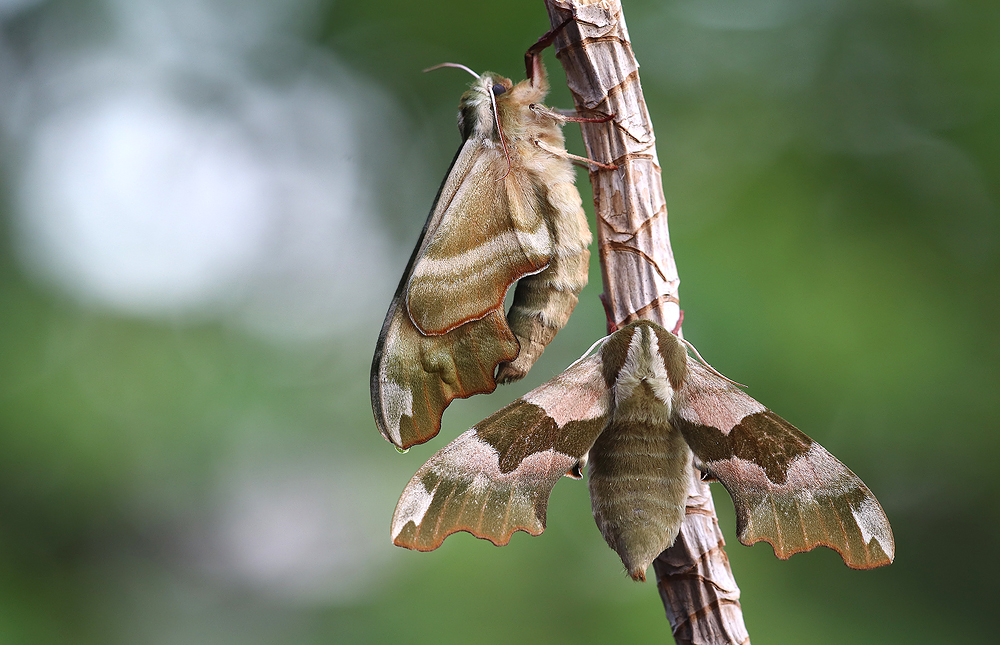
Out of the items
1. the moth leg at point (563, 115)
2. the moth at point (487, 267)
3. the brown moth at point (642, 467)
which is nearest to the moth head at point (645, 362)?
the brown moth at point (642, 467)

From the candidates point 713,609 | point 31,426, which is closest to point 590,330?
point 713,609

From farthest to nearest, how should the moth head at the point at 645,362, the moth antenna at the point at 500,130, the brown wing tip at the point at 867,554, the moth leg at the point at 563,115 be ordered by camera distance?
the moth antenna at the point at 500,130, the moth leg at the point at 563,115, the moth head at the point at 645,362, the brown wing tip at the point at 867,554

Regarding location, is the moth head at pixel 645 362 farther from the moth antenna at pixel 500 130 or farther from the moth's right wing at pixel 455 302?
the moth antenna at pixel 500 130

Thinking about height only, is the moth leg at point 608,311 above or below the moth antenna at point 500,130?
below

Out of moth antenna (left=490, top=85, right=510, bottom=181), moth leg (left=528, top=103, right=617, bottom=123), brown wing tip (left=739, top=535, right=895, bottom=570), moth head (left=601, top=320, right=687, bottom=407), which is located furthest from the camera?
moth antenna (left=490, top=85, right=510, bottom=181)

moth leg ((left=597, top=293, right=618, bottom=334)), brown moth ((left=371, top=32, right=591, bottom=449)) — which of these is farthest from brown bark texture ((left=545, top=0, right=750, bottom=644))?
brown moth ((left=371, top=32, right=591, bottom=449))

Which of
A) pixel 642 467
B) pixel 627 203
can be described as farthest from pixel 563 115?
pixel 642 467

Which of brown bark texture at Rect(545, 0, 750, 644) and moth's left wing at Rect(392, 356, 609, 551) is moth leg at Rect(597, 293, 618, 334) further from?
moth's left wing at Rect(392, 356, 609, 551)
